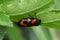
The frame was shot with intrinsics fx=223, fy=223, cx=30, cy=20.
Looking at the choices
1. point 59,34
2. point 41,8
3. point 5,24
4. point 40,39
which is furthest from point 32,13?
point 59,34

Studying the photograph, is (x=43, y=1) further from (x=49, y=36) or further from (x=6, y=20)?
(x=49, y=36)

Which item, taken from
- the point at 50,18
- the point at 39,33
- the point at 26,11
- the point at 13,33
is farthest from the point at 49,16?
the point at 39,33

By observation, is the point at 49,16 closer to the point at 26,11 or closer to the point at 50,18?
the point at 50,18

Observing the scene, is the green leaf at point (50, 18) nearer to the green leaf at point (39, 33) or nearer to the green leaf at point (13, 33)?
the green leaf at point (13, 33)

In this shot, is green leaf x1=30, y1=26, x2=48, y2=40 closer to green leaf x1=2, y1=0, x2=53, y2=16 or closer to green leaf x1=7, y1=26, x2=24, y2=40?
green leaf x1=7, y1=26, x2=24, y2=40

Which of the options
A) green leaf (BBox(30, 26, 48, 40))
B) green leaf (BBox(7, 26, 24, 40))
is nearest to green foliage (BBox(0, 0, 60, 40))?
green leaf (BBox(7, 26, 24, 40))

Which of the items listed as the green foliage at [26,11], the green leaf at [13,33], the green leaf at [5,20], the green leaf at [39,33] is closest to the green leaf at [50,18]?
the green foliage at [26,11]

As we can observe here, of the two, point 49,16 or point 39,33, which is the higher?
point 49,16

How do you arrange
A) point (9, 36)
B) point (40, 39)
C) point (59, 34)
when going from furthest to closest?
1. point (59, 34)
2. point (40, 39)
3. point (9, 36)

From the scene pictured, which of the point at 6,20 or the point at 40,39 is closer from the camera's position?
the point at 6,20
